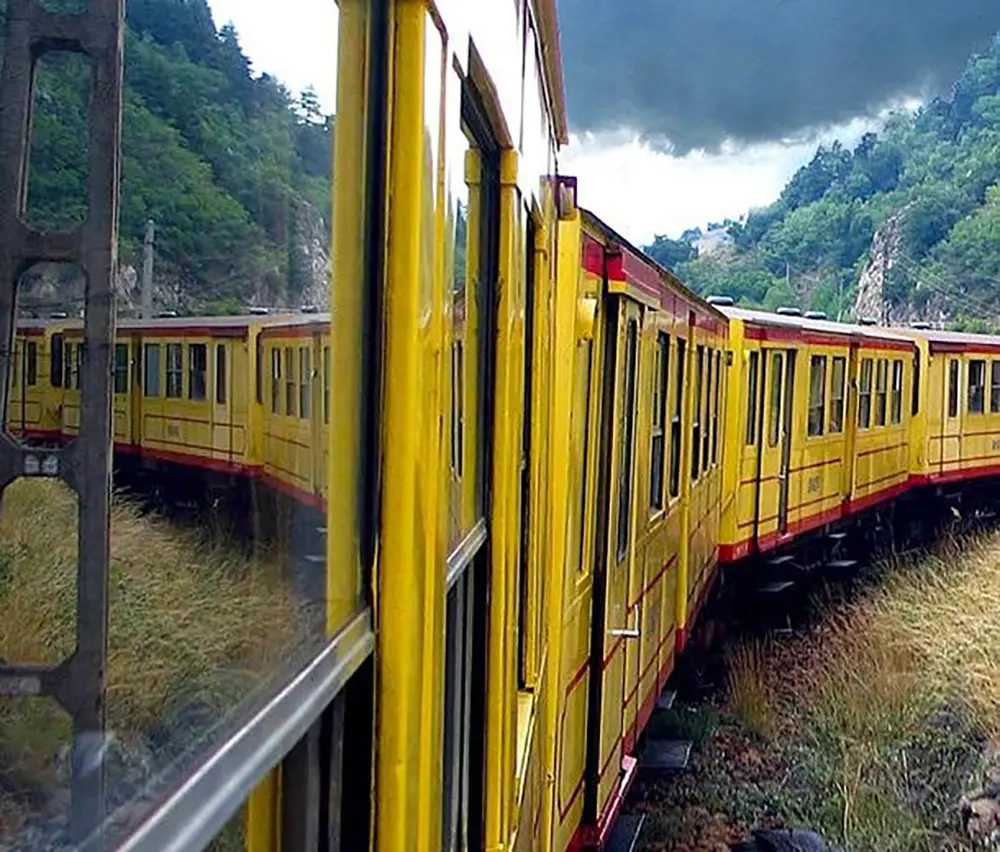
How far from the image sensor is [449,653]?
1789 millimetres

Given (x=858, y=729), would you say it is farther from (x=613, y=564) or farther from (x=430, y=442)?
(x=430, y=442)

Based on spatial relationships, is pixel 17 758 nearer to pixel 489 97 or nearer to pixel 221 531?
pixel 221 531

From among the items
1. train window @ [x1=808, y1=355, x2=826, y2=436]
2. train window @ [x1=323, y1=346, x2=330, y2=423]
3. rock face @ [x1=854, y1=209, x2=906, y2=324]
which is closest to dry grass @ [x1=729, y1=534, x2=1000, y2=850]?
train window @ [x1=808, y1=355, x2=826, y2=436]

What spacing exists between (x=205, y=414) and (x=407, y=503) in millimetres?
358

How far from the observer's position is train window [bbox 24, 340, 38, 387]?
0.67 metres

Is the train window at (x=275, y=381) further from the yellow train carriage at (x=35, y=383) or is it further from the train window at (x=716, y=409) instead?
the train window at (x=716, y=409)

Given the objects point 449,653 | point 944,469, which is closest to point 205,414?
point 449,653

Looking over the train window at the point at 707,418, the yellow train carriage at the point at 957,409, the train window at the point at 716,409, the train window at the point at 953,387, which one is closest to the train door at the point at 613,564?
the train window at the point at 707,418

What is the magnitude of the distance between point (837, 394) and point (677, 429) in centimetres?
657

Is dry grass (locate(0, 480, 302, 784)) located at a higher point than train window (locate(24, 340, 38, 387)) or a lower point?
lower

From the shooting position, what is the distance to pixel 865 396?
1428 cm

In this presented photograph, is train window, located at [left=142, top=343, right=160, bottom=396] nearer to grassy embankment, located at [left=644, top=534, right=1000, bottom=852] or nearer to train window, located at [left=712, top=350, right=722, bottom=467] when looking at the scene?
grassy embankment, located at [left=644, top=534, right=1000, bottom=852]

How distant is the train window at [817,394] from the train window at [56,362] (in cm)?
1200

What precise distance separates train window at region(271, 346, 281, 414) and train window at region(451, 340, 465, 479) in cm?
65
